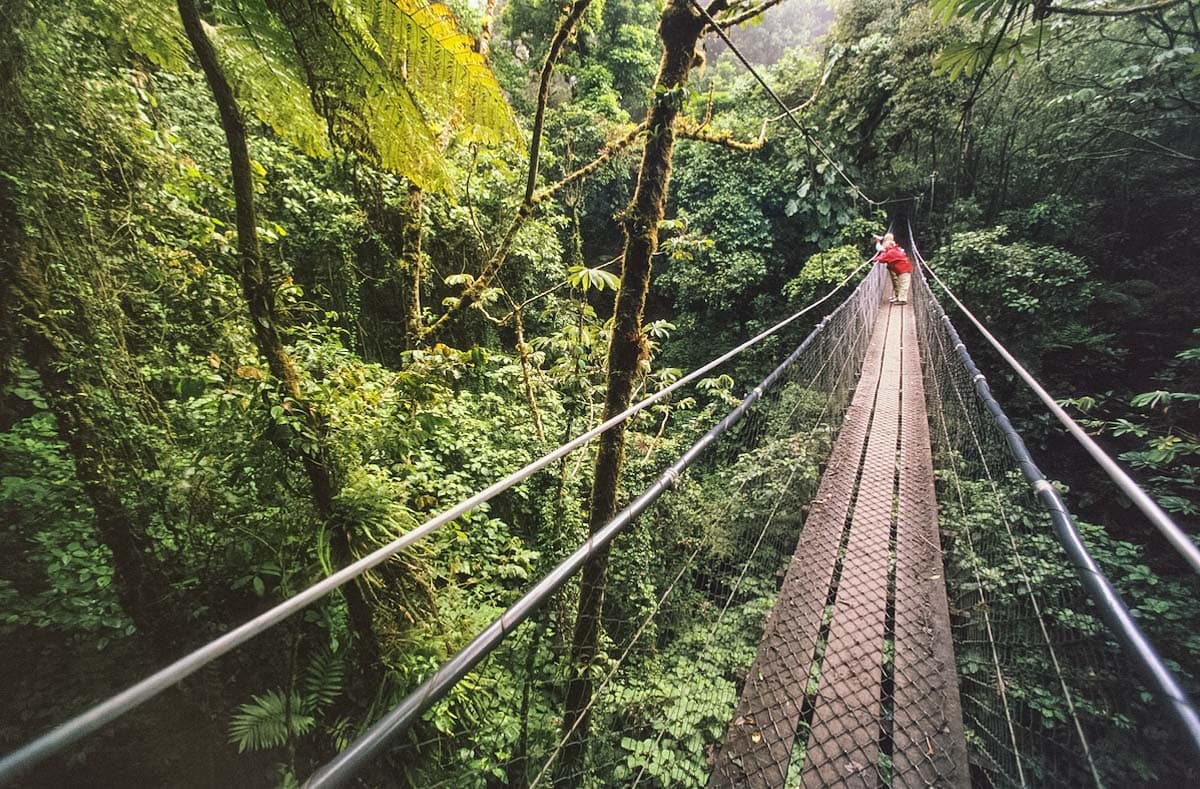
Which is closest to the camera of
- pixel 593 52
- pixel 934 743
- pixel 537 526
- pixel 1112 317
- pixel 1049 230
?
pixel 934 743

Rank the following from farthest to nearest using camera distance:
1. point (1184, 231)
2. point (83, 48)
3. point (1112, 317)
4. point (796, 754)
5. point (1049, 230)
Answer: point (1049, 230), point (1184, 231), point (1112, 317), point (83, 48), point (796, 754)

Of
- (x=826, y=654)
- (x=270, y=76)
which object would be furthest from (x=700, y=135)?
(x=826, y=654)

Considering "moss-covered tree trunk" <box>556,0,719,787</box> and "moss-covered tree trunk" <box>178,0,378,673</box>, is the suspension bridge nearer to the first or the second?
"moss-covered tree trunk" <box>556,0,719,787</box>

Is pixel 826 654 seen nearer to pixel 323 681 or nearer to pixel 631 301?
pixel 631 301

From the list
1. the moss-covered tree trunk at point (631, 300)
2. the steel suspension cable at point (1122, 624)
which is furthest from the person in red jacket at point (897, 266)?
the steel suspension cable at point (1122, 624)

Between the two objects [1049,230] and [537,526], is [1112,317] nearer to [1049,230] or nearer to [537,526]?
[1049,230]

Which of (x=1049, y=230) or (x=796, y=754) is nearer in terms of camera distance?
(x=796, y=754)

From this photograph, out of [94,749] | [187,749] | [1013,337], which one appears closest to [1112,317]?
[1013,337]
